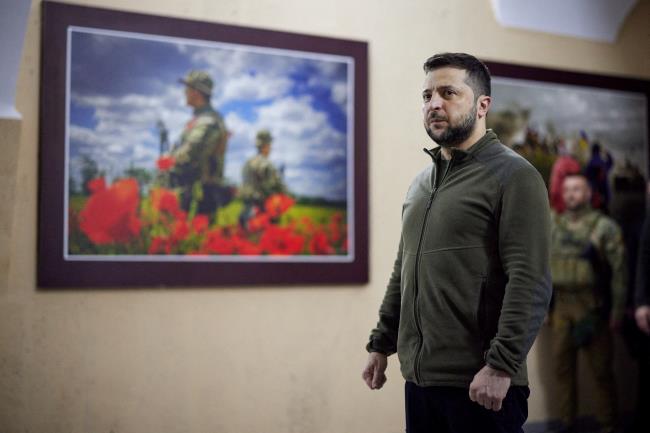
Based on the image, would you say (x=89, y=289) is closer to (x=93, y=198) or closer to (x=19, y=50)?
(x=93, y=198)

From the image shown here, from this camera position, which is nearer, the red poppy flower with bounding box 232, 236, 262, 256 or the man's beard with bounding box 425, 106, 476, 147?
the man's beard with bounding box 425, 106, 476, 147

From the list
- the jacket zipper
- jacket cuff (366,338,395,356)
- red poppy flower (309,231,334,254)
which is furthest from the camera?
red poppy flower (309,231,334,254)

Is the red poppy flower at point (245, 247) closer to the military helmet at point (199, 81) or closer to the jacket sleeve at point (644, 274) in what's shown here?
the military helmet at point (199, 81)

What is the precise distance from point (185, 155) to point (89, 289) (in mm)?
891

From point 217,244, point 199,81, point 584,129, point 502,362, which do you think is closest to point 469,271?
point 502,362

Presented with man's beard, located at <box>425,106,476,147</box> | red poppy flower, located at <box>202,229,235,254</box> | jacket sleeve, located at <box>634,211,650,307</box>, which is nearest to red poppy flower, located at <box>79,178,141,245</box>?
red poppy flower, located at <box>202,229,235,254</box>


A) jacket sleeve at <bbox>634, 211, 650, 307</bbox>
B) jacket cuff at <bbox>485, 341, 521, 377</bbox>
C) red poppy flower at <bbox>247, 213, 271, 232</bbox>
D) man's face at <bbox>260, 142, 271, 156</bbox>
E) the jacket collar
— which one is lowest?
jacket cuff at <bbox>485, 341, 521, 377</bbox>

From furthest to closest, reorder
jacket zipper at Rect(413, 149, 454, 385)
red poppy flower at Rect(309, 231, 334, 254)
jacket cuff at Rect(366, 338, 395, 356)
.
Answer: red poppy flower at Rect(309, 231, 334, 254), jacket cuff at Rect(366, 338, 395, 356), jacket zipper at Rect(413, 149, 454, 385)

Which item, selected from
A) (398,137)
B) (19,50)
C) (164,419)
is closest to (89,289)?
(164,419)

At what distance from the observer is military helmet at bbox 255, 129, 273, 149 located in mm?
4441

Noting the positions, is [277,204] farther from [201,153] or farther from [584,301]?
[584,301]

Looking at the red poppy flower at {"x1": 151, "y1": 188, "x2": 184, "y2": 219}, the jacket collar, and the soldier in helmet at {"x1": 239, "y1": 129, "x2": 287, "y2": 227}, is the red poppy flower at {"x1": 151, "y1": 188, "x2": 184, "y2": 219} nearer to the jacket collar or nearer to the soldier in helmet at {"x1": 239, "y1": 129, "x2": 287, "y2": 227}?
the soldier in helmet at {"x1": 239, "y1": 129, "x2": 287, "y2": 227}

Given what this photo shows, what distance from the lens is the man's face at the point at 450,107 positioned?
7.70 ft

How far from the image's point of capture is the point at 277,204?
4.46m
